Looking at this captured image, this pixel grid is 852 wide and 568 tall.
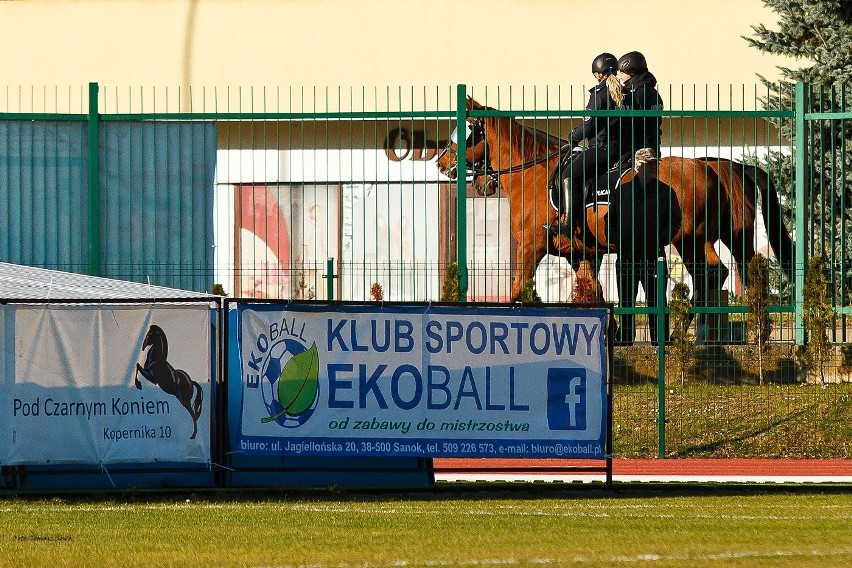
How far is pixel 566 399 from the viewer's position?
12445mm

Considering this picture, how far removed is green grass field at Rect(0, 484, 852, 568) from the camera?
28.6ft

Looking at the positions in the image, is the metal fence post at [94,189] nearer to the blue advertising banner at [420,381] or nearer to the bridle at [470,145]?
the bridle at [470,145]

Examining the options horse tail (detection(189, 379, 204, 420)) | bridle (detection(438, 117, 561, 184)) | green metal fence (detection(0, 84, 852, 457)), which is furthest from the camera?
bridle (detection(438, 117, 561, 184))

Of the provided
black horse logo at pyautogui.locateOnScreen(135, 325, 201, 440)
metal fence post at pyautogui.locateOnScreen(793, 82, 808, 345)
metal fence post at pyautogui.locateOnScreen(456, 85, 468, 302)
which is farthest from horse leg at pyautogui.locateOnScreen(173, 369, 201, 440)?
metal fence post at pyautogui.locateOnScreen(793, 82, 808, 345)

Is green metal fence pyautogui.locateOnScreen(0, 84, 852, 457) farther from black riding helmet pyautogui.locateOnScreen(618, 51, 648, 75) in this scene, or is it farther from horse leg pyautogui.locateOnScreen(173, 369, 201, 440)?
horse leg pyautogui.locateOnScreen(173, 369, 201, 440)

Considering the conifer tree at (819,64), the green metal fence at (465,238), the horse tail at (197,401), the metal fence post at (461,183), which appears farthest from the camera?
the conifer tree at (819,64)

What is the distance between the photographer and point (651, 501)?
11.8 metres

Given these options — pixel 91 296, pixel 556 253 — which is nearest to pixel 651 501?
pixel 91 296

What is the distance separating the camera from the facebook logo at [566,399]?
12.4 metres

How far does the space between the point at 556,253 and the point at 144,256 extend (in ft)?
16.1

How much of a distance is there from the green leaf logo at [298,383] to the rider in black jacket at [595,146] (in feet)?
21.8

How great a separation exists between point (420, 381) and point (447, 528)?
2.47 metres

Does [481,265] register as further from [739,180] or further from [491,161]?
[739,180]

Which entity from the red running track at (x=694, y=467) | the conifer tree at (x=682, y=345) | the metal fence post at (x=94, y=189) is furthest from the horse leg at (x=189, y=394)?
the metal fence post at (x=94, y=189)
